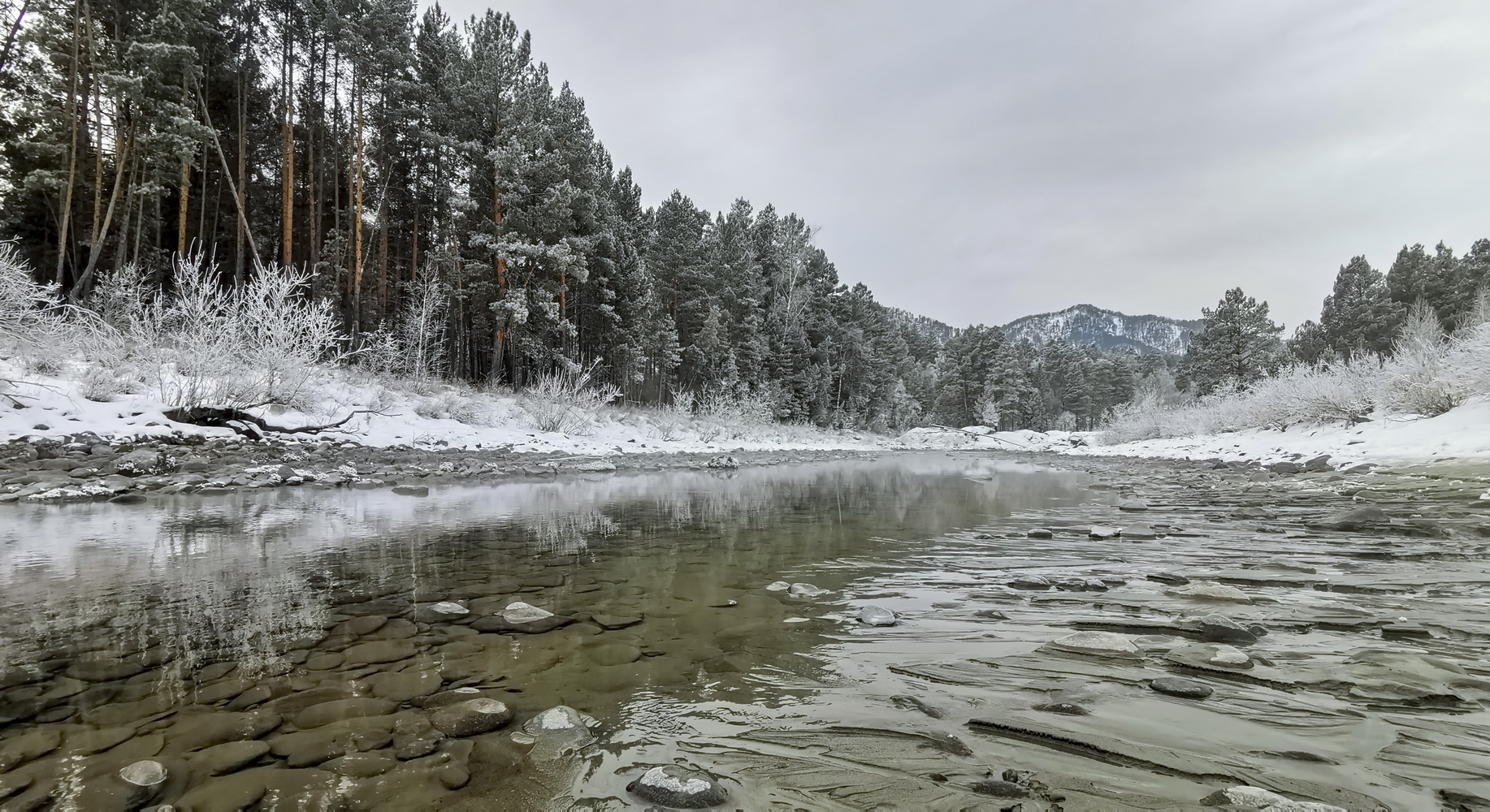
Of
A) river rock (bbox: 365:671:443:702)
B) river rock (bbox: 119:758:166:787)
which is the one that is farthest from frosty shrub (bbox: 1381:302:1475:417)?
river rock (bbox: 119:758:166:787)

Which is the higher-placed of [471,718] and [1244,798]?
[1244,798]

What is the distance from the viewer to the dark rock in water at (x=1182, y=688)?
209 centimetres

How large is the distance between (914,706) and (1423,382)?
68.5 ft

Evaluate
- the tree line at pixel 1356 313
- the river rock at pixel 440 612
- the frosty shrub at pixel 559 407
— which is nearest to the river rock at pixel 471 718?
the river rock at pixel 440 612

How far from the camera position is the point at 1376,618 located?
2.87 m

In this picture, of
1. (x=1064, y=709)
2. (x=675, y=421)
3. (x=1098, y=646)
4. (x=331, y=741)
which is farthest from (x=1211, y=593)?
(x=675, y=421)

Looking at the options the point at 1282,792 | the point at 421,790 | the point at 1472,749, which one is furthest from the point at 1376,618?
the point at 421,790

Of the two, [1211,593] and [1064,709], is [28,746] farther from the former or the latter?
[1211,593]

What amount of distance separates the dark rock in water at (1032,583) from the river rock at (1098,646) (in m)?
Answer: 1.08

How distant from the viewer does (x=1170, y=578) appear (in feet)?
12.7

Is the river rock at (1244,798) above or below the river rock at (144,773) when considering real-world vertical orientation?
above

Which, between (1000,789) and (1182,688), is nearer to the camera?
(1000,789)

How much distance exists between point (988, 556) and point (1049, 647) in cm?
239

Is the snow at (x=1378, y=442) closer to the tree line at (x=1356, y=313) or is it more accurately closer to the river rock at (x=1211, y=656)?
the river rock at (x=1211, y=656)
